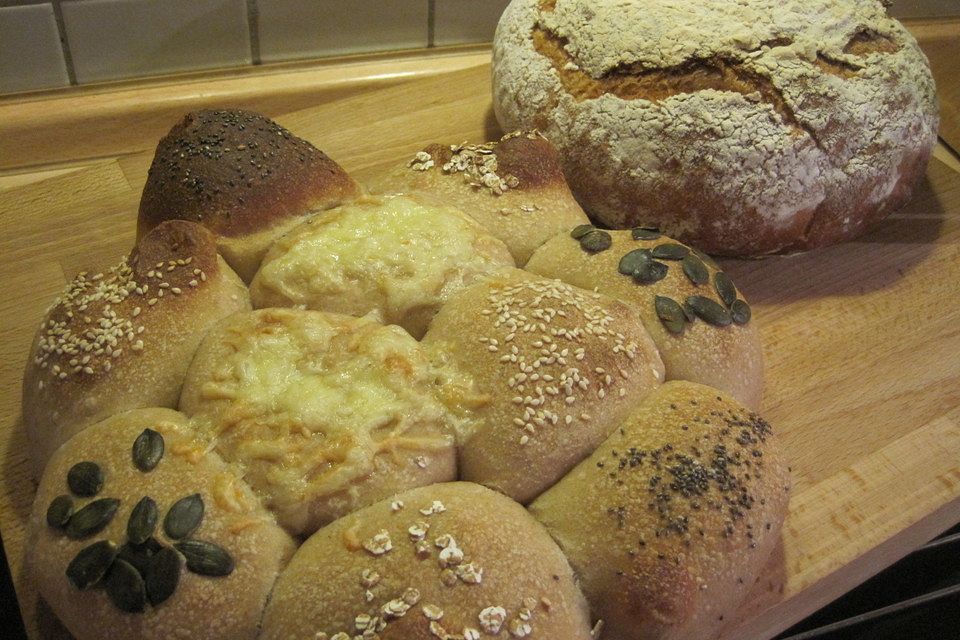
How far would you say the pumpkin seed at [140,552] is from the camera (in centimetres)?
88

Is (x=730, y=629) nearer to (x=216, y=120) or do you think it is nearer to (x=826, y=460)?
(x=826, y=460)

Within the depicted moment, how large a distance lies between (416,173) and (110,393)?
0.60 meters

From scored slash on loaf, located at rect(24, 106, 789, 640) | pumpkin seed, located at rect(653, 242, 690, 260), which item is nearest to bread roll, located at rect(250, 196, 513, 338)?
scored slash on loaf, located at rect(24, 106, 789, 640)

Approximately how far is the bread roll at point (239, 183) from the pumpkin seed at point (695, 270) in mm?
519

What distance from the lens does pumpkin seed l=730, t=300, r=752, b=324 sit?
3.98 feet

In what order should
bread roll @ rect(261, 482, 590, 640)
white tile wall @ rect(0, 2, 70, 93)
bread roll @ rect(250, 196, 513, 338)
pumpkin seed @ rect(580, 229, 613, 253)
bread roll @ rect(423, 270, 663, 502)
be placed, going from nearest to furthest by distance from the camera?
bread roll @ rect(261, 482, 590, 640)
bread roll @ rect(423, 270, 663, 502)
bread roll @ rect(250, 196, 513, 338)
pumpkin seed @ rect(580, 229, 613, 253)
white tile wall @ rect(0, 2, 70, 93)

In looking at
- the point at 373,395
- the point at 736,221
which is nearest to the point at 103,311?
the point at 373,395

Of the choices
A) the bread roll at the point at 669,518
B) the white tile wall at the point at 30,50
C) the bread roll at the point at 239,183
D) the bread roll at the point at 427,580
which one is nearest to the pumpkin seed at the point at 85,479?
the bread roll at the point at 427,580

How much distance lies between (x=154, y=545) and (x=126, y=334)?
1.00 ft

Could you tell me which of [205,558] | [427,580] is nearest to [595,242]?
[427,580]

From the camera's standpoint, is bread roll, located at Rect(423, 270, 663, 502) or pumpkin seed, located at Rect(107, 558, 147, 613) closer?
Answer: pumpkin seed, located at Rect(107, 558, 147, 613)

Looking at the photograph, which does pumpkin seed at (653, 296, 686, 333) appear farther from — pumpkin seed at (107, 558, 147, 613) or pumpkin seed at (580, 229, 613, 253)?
pumpkin seed at (107, 558, 147, 613)

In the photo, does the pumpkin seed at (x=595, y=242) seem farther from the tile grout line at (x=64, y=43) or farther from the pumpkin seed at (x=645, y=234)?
the tile grout line at (x=64, y=43)

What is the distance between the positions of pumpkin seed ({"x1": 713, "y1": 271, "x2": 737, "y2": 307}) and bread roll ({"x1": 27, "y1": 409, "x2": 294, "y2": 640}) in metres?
0.69
